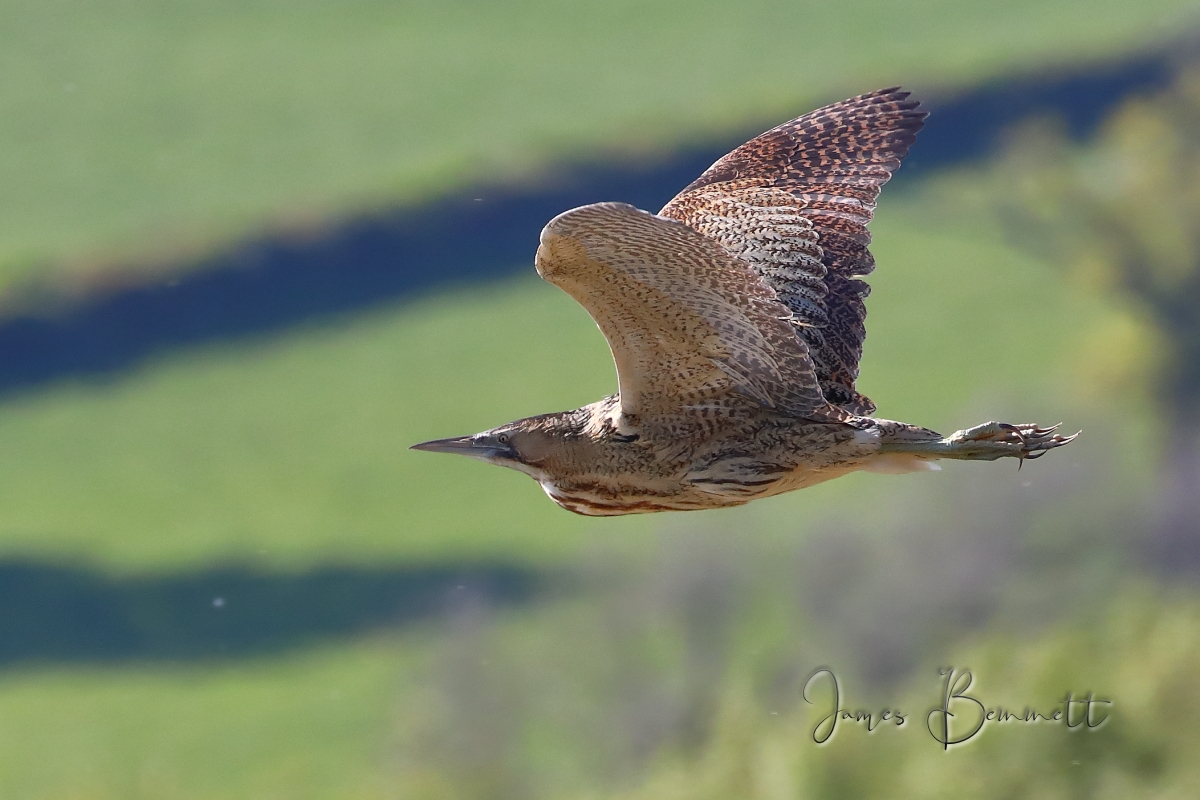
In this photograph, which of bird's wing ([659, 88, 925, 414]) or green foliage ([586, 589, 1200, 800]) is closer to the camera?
bird's wing ([659, 88, 925, 414])

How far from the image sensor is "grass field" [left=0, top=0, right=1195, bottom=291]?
34.6 m

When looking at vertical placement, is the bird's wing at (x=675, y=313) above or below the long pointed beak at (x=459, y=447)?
above

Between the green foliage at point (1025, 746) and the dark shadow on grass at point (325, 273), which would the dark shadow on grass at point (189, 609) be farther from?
the green foliage at point (1025, 746)

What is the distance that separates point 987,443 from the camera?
6.10 m

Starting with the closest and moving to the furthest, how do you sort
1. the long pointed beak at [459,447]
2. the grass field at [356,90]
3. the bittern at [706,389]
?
the bittern at [706,389] < the long pointed beak at [459,447] < the grass field at [356,90]

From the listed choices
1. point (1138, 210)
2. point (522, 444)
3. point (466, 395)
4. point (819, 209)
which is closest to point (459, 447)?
point (522, 444)

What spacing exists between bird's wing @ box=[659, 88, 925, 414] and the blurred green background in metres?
18.9

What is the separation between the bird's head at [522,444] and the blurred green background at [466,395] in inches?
782

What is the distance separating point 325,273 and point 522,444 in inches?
1158

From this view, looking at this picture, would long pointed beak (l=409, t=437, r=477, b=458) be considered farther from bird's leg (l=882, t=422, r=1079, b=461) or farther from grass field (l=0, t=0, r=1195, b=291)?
grass field (l=0, t=0, r=1195, b=291)

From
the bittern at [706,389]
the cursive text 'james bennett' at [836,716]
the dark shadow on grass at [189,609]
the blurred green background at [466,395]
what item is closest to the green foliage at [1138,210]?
the blurred green background at [466,395]

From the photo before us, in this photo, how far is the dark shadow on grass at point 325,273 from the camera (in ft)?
110

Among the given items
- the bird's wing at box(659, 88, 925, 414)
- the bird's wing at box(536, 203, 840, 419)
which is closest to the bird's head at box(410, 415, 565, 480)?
the bird's wing at box(536, 203, 840, 419)

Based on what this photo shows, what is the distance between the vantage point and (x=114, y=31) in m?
37.8
